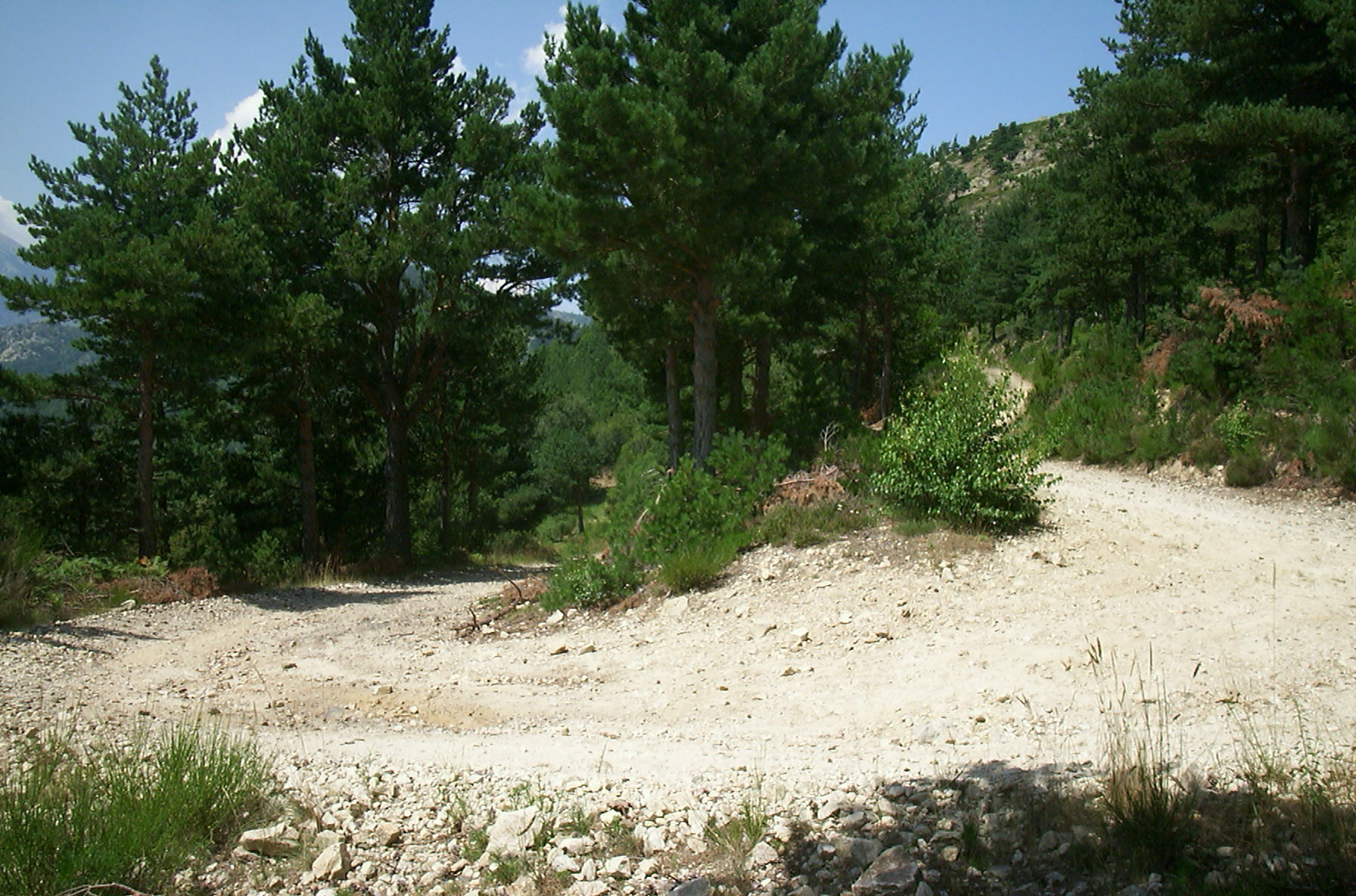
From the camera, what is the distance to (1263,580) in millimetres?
7504

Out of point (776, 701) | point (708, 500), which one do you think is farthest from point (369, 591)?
point (776, 701)

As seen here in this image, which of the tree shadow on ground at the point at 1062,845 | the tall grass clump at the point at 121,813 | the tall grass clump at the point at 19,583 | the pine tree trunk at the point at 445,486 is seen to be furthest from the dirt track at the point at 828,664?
the pine tree trunk at the point at 445,486

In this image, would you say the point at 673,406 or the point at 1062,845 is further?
the point at 673,406

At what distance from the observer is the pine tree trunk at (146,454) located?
13195mm

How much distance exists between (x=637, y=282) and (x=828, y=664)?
7.85 metres

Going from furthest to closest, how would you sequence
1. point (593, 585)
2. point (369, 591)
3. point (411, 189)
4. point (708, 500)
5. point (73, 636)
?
1. point (411, 189)
2. point (369, 591)
3. point (708, 500)
4. point (593, 585)
5. point (73, 636)

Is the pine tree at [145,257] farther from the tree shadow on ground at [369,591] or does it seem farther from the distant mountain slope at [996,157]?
the distant mountain slope at [996,157]

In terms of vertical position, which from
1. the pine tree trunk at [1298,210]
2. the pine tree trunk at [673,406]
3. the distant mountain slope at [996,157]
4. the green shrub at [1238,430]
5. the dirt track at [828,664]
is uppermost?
the distant mountain slope at [996,157]

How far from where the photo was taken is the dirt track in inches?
199

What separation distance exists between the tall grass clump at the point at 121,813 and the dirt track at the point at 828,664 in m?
1.08

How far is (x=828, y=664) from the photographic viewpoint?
678cm

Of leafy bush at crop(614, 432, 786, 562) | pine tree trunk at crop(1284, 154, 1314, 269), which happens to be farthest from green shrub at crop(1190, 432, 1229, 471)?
leafy bush at crop(614, 432, 786, 562)

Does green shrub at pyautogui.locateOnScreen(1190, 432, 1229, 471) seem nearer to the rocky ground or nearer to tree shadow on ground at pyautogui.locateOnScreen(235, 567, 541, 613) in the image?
the rocky ground

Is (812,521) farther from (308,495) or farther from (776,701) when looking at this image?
(308,495)
